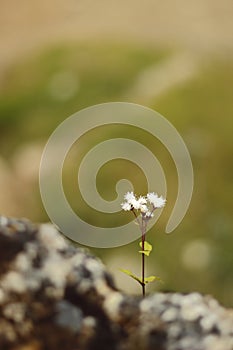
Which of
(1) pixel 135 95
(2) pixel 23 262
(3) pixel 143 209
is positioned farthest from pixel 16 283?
(1) pixel 135 95

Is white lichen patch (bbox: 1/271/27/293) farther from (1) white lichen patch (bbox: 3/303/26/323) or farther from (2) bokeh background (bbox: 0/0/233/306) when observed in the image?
(2) bokeh background (bbox: 0/0/233/306)

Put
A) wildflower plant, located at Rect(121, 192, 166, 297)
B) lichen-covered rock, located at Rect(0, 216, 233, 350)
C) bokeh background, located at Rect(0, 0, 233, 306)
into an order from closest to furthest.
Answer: lichen-covered rock, located at Rect(0, 216, 233, 350) < wildflower plant, located at Rect(121, 192, 166, 297) < bokeh background, located at Rect(0, 0, 233, 306)

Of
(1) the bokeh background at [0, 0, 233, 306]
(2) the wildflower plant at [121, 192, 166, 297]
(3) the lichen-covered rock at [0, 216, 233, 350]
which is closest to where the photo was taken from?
(3) the lichen-covered rock at [0, 216, 233, 350]

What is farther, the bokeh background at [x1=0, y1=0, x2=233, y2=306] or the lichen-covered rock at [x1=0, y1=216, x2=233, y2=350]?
the bokeh background at [x1=0, y1=0, x2=233, y2=306]

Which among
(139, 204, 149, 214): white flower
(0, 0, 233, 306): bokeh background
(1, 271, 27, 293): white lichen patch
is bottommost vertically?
(1, 271, 27, 293): white lichen patch

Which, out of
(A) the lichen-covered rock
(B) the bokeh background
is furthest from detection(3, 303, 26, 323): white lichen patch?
(B) the bokeh background

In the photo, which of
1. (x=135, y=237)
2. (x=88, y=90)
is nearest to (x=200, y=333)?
(x=135, y=237)
